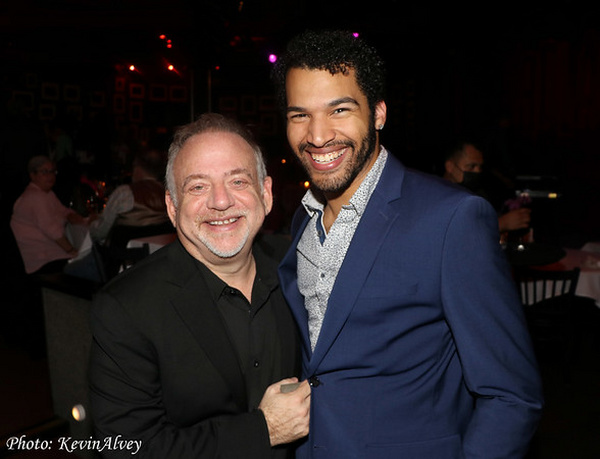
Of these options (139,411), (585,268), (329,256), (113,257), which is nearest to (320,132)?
(329,256)

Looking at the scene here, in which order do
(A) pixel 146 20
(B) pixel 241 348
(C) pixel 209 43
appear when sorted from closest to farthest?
(B) pixel 241 348 < (C) pixel 209 43 < (A) pixel 146 20

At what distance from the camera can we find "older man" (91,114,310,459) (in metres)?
1.54

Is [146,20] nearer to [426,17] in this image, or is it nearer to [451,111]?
[426,17]

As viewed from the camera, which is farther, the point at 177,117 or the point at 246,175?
the point at 177,117

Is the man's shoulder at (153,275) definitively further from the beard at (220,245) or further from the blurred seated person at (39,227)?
the blurred seated person at (39,227)

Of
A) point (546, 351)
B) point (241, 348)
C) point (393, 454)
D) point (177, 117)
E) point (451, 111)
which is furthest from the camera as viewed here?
point (177, 117)

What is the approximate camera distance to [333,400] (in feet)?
4.89

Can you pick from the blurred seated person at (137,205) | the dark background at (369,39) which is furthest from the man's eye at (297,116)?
the dark background at (369,39)

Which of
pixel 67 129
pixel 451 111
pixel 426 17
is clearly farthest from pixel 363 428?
pixel 67 129

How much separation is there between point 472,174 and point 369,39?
19.7ft

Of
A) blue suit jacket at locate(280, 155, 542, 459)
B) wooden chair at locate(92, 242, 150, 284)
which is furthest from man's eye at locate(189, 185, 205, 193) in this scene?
wooden chair at locate(92, 242, 150, 284)

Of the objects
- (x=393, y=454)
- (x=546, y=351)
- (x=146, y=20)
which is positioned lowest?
(x=546, y=351)

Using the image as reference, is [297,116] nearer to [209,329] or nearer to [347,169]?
[347,169]

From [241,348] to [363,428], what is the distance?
461 mm
